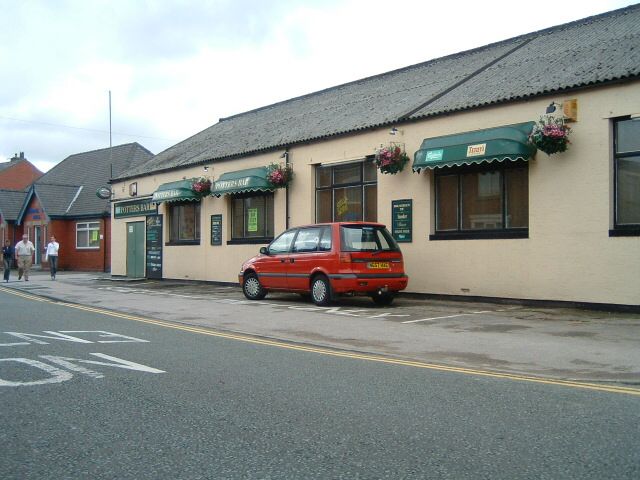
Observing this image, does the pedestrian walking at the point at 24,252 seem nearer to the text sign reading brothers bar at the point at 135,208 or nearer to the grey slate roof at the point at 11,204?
the text sign reading brothers bar at the point at 135,208

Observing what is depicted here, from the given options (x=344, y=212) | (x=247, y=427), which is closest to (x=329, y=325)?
(x=247, y=427)

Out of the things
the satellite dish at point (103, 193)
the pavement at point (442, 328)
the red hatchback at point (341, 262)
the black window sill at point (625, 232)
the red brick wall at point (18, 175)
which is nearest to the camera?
the pavement at point (442, 328)

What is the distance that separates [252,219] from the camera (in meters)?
21.9

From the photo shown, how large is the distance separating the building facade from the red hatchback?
212cm

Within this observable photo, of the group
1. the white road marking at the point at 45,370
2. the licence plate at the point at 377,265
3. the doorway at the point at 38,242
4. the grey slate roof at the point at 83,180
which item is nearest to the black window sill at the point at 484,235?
the licence plate at the point at 377,265

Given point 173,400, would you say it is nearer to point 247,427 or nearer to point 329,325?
point 247,427

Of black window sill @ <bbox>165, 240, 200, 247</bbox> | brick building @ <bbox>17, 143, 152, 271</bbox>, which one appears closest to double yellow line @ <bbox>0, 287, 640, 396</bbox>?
black window sill @ <bbox>165, 240, 200, 247</bbox>

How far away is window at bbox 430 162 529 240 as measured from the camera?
14430 millimetres

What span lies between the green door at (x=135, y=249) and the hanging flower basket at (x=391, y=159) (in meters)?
14.2

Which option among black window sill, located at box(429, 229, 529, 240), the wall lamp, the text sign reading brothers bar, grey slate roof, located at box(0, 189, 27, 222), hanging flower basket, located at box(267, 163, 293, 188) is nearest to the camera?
the wall lamp

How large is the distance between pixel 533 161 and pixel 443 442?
10.5 metres

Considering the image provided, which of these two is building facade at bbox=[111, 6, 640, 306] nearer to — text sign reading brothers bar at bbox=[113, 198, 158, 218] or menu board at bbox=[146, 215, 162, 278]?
menu board at bbox=[146, 215, 162, 278]

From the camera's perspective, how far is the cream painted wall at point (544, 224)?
12.6 metres

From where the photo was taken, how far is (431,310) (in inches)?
542
